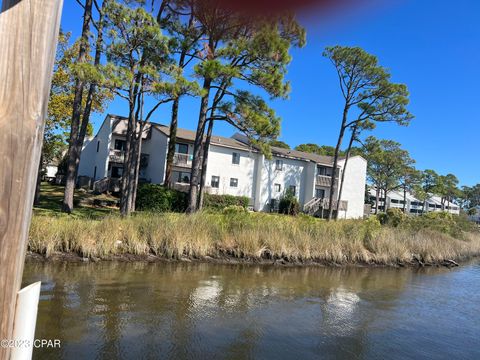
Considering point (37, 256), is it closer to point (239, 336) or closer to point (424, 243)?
point (239, 336)

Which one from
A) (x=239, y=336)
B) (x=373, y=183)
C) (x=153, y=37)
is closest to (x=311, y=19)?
(x=239, y=336)

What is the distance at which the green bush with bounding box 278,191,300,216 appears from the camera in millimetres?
39062

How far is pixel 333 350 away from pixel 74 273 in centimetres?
683

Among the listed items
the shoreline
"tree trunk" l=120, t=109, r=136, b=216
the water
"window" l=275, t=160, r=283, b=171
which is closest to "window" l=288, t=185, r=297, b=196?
"window" l=275, t=160, r=283, b=171

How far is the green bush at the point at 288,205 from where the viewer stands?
39062 millimetres

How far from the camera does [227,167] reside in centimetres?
3838

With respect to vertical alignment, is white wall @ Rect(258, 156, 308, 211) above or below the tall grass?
above

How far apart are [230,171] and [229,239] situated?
77.6ft

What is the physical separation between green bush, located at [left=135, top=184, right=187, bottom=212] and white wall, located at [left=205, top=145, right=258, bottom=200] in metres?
8.75

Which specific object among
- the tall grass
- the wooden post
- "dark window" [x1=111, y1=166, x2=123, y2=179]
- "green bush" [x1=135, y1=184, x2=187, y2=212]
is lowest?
the tall grass

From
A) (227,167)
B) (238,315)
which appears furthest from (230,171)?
(238,315)

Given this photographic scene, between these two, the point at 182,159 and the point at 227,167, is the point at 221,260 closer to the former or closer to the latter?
the point at 182,159

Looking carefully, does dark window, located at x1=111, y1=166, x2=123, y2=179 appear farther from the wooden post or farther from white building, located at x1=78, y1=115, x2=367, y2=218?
the wooden post

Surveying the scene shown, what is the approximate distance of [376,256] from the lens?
17.7 meters
